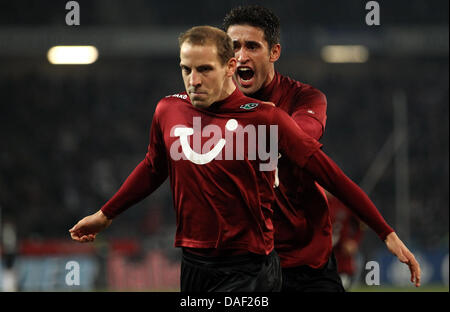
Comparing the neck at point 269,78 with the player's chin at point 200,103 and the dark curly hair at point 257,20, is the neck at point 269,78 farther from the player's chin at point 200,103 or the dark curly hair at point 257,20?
the player's chin at point 200,103

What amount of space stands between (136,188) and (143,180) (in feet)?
0.19

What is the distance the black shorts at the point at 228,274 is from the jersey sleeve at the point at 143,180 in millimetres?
468

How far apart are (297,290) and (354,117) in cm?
1445

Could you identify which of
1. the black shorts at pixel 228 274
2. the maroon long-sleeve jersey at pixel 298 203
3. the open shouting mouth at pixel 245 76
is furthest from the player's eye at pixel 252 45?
the black shorts at pixel 228 274

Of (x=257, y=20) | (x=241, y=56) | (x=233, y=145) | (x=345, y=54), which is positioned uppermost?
(x=345, y=54)

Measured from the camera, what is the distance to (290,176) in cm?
438

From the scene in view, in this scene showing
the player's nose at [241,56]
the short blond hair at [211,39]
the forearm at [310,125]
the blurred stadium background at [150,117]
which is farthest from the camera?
the blurred stadium background at [150,117]

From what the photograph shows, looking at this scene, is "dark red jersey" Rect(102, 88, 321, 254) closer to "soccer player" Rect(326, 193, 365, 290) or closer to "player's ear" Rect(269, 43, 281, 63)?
"player's ear" Rect(269, 43, 281, 63)

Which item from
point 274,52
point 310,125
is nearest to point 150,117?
point 274,52

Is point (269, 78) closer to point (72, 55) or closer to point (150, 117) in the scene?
point (150, 117)

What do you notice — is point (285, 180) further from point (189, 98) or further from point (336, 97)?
point (336, 97)

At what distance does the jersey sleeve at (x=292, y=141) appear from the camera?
3.51 m

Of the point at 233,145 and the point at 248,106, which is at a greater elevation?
the point at 248,106

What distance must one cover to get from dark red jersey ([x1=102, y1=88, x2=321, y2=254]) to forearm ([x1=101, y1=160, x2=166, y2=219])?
31 cm
